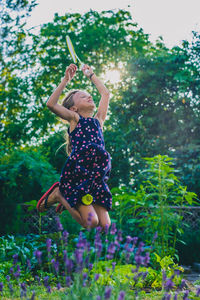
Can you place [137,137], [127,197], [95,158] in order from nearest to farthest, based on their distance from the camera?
[95,158] < [127,197] < [137,137]

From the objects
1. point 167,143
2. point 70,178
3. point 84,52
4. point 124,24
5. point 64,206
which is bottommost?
point 64,206

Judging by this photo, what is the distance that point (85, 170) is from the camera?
318 centimetres

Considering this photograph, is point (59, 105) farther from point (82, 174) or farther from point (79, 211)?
point (79, 211)

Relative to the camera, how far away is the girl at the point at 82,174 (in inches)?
124

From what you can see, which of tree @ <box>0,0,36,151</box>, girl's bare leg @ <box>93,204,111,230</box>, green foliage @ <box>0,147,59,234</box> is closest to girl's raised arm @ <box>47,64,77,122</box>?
girl's bare leg @ <box>93,204,111,230</box>

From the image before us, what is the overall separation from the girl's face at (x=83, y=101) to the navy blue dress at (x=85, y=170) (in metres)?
0.25

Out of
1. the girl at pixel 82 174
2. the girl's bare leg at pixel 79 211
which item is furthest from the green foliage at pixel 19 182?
the girl's bare leg at pixel 79 211

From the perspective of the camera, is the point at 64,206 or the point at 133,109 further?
the point at 133,109

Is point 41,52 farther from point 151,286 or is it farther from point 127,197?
point 151,286

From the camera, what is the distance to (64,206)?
10.9ft

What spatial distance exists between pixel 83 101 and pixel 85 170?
0.75 metres

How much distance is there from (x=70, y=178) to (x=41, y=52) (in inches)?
331

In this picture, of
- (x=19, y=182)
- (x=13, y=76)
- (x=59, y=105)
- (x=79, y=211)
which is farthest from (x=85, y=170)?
(x=13, y=76)

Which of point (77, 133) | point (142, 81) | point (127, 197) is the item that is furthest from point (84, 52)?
point (77, 133)
